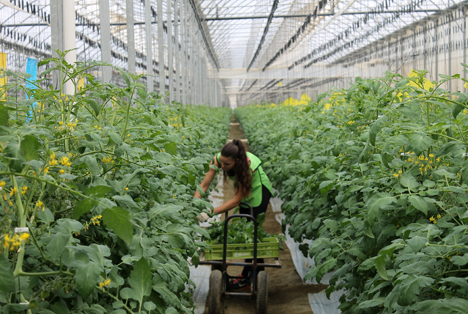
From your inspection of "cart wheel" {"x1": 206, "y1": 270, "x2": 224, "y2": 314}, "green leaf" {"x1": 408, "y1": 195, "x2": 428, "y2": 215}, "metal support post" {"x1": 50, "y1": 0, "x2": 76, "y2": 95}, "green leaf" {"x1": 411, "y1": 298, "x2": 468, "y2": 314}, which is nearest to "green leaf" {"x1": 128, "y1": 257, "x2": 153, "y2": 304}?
"green leaf" {"x1": 411, "y1": 298, "x2": 468, "y2": 314}

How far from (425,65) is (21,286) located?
18.0 m

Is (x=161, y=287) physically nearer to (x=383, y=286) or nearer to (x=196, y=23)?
(x=383, y=286)

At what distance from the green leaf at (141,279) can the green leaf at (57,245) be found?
1.20 ft

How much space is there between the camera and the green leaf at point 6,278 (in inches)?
40.1

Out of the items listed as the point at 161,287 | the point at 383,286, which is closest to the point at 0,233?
the point at 161,287

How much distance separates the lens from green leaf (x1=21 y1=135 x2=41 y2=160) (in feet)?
3.93

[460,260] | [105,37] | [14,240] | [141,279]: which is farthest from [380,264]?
[105,37]

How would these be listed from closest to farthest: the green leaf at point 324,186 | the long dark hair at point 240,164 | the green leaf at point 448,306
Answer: the green leaf at point 448,306 → the green leaf at point 324,186 → the long dark hair at point 240,164

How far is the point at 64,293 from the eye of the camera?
128 cm

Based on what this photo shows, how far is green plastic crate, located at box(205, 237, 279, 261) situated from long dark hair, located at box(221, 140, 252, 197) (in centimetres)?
67

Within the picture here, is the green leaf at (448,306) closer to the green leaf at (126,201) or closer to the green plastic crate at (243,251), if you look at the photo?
the green leaf at (126,201)

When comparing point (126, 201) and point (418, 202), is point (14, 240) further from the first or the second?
point (418, 202)

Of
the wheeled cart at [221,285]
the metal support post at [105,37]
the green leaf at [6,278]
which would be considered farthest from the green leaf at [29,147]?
the metal support post at [105,37]

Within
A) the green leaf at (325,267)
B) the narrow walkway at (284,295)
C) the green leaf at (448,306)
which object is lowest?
A: the narrow walkway at (284,295)
